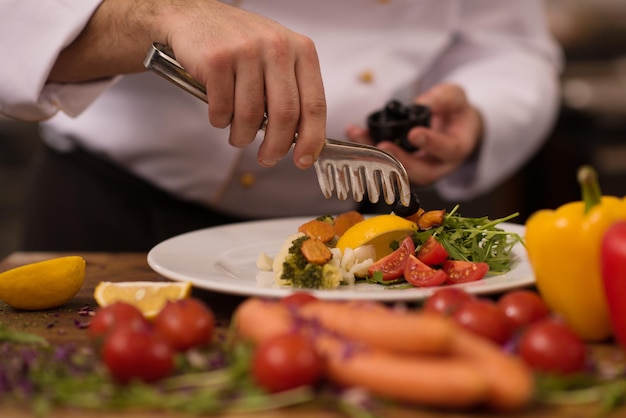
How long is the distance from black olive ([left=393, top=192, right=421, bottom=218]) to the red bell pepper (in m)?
0.52

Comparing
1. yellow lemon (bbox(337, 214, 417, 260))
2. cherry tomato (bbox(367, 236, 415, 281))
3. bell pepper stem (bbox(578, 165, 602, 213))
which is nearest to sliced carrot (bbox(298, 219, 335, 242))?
yellow lemon (bbox(337, 214, 417, 260))

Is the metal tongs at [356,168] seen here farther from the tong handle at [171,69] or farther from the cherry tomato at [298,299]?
the cherry tomato at [298,299]

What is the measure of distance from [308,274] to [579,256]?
435 millimetres

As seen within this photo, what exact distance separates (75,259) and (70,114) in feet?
1.66

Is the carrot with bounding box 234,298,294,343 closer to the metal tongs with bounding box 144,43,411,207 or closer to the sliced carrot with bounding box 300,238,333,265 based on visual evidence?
the sliced carrot with bounding box 300,238,333,265

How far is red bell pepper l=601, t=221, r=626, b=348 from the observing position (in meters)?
1.05

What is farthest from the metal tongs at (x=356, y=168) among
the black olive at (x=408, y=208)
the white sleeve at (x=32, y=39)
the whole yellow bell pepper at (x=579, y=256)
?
the whole yellow bell pepper at (x=579, y=256)

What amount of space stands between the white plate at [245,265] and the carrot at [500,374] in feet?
0.96

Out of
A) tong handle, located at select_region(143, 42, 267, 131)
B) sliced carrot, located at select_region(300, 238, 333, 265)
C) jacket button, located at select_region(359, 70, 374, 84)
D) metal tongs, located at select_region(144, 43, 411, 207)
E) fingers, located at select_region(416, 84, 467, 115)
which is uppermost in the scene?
jacket button, located at select_region(359, 70, 374, 84)

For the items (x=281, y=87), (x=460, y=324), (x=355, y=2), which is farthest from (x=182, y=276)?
(x=355, y=2)

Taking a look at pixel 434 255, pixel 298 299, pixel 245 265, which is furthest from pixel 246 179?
pixel 298 299

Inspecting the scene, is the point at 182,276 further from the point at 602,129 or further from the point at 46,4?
the point at 602,129

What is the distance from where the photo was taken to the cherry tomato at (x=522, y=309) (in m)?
1.10

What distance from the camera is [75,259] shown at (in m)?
1.41
